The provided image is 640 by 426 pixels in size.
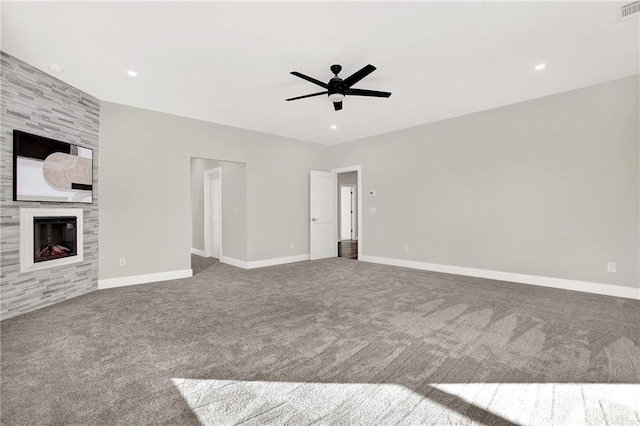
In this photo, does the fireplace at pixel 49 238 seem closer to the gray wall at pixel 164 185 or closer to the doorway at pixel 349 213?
the gray wall at pixel 164 185

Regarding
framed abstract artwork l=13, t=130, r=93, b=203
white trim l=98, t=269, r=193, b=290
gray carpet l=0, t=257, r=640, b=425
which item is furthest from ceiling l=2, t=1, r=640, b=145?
gray carpet l=0, t=257, r=640, b=425

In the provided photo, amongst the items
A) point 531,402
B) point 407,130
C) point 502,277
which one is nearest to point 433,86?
point 407,130

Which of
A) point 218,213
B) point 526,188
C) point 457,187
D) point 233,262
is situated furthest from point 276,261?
point 526,188

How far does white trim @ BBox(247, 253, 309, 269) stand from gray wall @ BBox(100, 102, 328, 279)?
110mm

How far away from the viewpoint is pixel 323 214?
24.0ft

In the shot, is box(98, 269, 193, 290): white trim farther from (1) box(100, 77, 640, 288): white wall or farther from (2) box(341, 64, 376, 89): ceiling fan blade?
(2) box(341, 64, 376, 89): ceiling fan blade

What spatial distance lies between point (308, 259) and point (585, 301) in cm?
492

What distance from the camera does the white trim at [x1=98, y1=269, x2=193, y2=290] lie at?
4.45 m

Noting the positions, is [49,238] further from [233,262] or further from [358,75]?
[358,75]

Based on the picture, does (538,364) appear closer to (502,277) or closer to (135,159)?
(502,277)

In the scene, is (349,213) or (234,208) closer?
(234,208)

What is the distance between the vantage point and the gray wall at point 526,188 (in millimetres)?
3867

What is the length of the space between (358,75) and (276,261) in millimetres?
4363

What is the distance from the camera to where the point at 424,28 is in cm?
273
